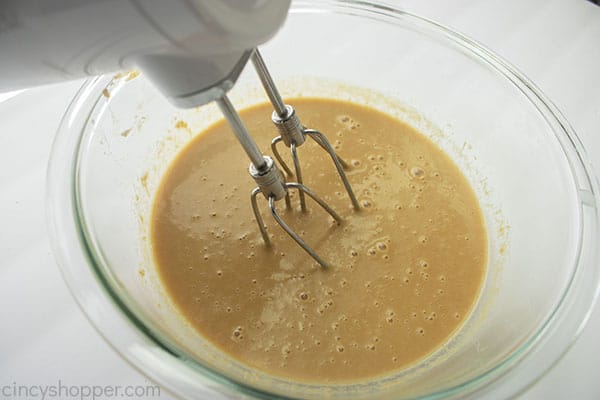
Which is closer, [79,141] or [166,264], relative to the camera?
[79,141]

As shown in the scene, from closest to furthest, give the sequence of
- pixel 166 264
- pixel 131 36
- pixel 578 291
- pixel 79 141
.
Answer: pixel 131 36
pixel 578 291
pixel 79 141
pixel 166 264

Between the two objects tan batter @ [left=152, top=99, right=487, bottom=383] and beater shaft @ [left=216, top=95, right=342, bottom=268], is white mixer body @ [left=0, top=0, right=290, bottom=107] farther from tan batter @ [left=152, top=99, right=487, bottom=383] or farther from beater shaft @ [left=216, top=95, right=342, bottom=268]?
tan batter @ [left=152, top=99, right=487, bottom=383]

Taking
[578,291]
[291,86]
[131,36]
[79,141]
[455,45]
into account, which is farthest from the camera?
[291,86]

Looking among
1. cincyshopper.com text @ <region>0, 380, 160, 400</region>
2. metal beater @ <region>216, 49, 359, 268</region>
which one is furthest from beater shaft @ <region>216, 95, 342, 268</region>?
cincyshopper.com text @ <region>0, 380, 160, 400</region>

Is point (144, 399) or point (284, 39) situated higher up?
point (284, 39)

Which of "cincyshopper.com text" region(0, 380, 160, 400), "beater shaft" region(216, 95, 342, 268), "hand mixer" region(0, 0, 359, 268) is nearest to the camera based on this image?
"hand mixer" region(0, 0, 359, 268)

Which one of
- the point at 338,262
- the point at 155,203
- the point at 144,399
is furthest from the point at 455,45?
the point at 144,399

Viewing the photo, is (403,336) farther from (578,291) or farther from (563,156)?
(563,156)
